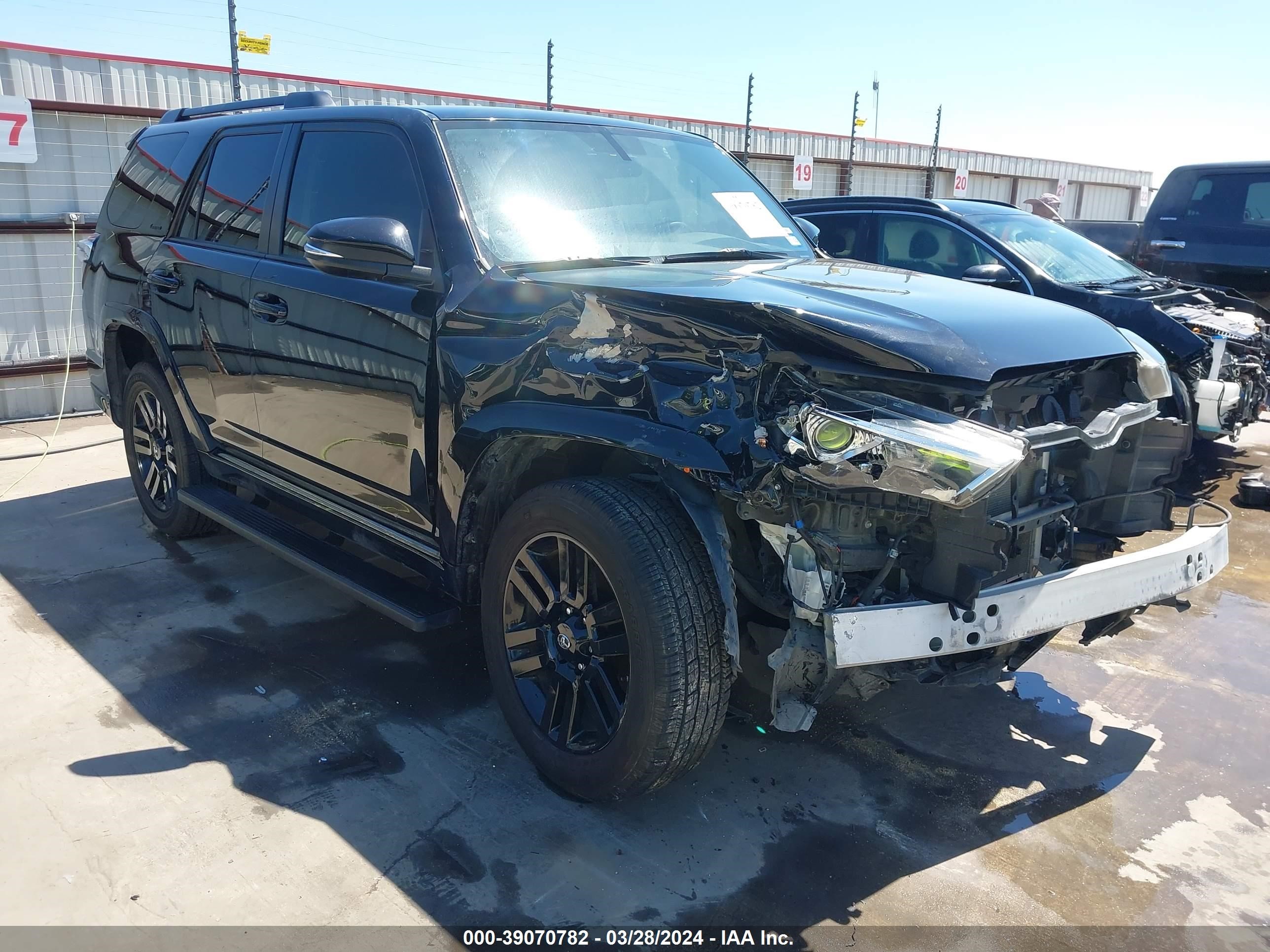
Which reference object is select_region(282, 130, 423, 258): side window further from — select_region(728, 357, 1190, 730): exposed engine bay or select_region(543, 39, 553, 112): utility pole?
select_region(543, 39, 553, 112): utility pole

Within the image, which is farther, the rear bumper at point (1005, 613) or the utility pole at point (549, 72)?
the utility pole at point (549, 72)

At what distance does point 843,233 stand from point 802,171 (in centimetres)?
666

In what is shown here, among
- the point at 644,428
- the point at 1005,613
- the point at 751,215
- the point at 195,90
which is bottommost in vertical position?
the point at 1005,613

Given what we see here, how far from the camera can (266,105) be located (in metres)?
4.56

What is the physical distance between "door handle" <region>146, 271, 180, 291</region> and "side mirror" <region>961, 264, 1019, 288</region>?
13.8 ft

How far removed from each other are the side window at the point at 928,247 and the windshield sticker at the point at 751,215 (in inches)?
112

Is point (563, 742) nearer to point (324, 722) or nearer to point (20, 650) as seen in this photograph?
point (324, 722)

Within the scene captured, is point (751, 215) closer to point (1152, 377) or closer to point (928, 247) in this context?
point (1152, 377)

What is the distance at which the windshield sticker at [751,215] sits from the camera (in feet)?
12.8

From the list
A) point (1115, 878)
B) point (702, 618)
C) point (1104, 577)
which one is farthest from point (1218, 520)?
point (702, 618)

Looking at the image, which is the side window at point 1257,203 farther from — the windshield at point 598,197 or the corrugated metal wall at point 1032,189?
the corrugated metal wall at point 1032,189

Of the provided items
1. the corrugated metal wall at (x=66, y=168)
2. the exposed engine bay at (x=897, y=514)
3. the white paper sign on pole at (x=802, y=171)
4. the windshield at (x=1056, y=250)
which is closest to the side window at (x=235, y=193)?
the exposed engine bay at (x=897, y=514)

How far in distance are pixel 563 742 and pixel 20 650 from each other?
8.15 feet

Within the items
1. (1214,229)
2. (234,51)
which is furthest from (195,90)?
(1214,229)
